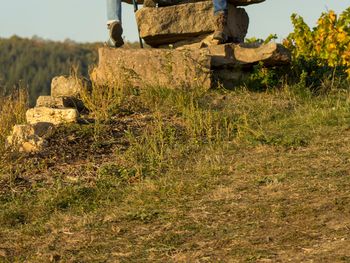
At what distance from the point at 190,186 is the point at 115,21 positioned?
4.24 meters

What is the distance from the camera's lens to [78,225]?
5652 millimetres

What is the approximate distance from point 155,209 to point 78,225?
0.60 m

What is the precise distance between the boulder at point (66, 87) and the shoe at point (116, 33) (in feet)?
2.45

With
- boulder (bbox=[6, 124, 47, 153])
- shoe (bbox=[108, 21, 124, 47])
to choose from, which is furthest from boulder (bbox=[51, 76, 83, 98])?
boulder (bbox=[6, 124, 47, 153])

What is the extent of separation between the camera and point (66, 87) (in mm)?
9906

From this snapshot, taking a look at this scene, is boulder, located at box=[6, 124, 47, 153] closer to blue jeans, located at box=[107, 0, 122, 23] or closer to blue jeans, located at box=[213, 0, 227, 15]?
blue jeans, located at box=[107, 0, 122, 23]

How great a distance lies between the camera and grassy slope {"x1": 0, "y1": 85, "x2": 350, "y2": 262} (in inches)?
197

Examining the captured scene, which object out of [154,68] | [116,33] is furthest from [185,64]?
[116,33]

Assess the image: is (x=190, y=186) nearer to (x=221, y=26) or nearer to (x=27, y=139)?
(x=27, y=139)

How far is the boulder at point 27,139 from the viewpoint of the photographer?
7898mm

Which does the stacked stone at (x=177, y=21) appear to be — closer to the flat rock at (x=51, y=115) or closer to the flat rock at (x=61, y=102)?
the flat rock at (x=61, y=102)

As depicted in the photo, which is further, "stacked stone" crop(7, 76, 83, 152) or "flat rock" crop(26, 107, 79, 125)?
"flat rock" crop(26, 107, 79, 125)

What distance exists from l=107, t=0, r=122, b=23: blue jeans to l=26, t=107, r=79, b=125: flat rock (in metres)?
1.73

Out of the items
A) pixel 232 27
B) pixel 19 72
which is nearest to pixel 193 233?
pixel 232 27
